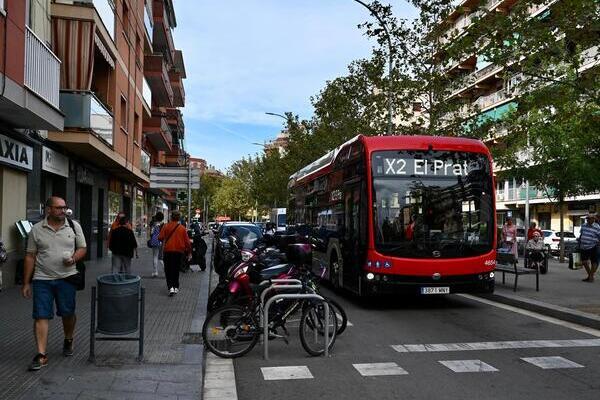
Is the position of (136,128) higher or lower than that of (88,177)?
higher

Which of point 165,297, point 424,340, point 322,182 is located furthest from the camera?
point 322,182

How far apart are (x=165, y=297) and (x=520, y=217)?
156 ft

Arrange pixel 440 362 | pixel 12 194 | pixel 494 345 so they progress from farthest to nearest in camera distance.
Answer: pixel 12 194, pixel 494 345, pixel 440 362

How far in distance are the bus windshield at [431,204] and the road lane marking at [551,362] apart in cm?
380

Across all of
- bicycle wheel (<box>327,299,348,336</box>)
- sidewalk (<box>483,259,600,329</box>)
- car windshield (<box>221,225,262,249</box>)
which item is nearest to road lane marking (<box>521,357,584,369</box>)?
bicycle wheel (<box>327,299,348,336</box>)

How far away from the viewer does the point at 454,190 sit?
11320 mm

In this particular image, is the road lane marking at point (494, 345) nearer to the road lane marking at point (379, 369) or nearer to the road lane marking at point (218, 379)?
the road lane marking at point (379, 369)

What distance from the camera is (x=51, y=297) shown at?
6500mm

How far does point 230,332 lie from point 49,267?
214 centimetres

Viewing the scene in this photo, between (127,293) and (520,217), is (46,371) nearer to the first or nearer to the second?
(127,293)

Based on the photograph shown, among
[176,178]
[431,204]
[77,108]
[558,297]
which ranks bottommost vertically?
[558,297]

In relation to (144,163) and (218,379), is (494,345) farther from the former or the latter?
(144,163)

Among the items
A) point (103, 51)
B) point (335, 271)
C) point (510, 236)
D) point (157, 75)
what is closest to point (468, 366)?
→ point (335, 271)

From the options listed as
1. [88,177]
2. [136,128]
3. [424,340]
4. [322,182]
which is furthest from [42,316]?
[136,128]
